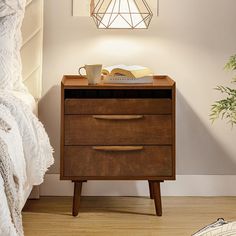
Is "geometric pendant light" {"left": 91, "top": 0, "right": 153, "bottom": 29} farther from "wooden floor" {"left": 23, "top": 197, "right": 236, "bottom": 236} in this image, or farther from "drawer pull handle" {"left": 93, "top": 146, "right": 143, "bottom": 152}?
"wooden floor" {"left": 23, "top": 197, "right": 236, "bottom": 236}

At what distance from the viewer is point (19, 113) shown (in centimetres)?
266

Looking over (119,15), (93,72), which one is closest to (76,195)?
(93,72)

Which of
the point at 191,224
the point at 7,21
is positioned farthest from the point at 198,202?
the point at 7,21

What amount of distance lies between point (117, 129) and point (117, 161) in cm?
16

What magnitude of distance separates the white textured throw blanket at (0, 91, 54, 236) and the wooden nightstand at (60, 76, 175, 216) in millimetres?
239

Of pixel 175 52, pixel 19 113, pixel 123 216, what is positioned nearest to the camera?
pixel 19 113

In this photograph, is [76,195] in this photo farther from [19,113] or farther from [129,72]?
[19,113]

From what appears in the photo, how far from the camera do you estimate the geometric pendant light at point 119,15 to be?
138 inches

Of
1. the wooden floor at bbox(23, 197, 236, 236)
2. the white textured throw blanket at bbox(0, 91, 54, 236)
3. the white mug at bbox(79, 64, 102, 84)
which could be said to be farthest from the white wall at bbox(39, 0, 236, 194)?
the white textured throw blanket at bbox(0, 91, 54, 236)

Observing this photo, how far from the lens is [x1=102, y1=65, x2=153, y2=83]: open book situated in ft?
10.8

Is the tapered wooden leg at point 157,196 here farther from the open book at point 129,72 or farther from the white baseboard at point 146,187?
the open book at point 129,72

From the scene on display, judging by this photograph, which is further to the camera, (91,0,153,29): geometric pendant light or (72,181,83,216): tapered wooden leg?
(91,0,153,29): geometric pendant light

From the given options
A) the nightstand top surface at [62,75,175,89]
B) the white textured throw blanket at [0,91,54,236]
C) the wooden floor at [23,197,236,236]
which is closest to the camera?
the white textured throw blanket at [0,91,54,236]

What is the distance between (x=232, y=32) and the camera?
3693 millimetres
